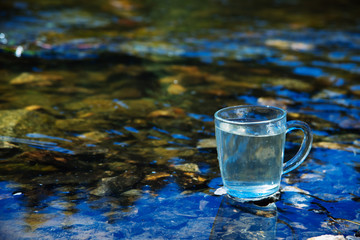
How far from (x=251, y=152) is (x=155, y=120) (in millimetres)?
1322

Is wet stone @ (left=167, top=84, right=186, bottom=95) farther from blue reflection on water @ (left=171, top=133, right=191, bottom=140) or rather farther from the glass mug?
the glass mug

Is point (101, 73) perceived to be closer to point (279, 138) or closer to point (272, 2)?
point (279, 138)

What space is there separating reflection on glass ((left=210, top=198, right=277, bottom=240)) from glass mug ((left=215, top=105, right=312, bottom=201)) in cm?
6

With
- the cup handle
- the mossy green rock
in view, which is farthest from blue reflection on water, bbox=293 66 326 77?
the mossy green rock

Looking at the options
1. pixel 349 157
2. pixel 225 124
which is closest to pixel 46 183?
pixel 225 124

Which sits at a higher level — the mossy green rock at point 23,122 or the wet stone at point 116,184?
the mossy green rock at point 23,122

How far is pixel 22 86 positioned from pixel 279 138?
253cm

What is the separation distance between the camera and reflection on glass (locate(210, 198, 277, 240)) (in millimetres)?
1555

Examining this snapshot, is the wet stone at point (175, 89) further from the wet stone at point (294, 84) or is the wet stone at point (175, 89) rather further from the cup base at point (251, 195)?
the cup base at point (251, 195)

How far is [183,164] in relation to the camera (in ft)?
7.25

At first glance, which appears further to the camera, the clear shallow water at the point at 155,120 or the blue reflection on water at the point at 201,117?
the blue reflection on water at the point at 201,117

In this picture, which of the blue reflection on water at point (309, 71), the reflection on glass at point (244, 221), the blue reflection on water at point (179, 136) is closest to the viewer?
the reflection on glass at point (244, 221)

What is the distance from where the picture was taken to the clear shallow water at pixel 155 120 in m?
1.68

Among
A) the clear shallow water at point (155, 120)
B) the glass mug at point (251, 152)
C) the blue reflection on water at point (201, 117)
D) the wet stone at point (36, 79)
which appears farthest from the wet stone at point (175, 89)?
the glass mug at point (251, 152)
